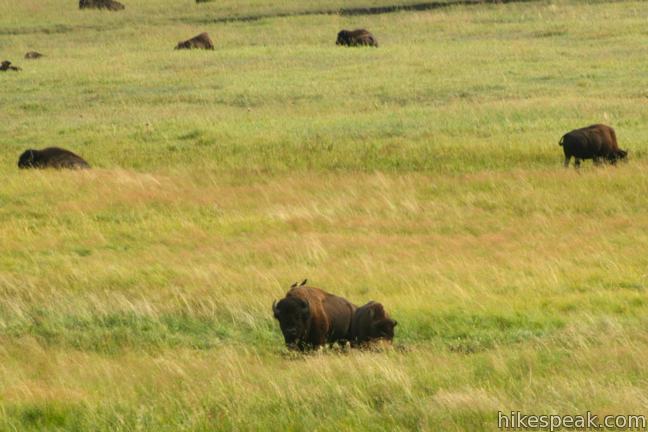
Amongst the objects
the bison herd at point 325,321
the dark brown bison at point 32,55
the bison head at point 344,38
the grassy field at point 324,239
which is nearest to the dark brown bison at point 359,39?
the bison head at point 344,38

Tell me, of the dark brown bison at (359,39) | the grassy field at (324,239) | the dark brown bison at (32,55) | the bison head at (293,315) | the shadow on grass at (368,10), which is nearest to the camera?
the grassy field at (324,239)

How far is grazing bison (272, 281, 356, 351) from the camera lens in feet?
37.8

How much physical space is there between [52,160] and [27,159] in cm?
74

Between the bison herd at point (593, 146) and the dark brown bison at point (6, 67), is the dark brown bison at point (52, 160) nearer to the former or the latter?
the bison herd at point (593, 146)

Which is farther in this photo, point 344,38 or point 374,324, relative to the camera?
point 344,38

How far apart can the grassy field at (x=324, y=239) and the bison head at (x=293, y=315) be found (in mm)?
341

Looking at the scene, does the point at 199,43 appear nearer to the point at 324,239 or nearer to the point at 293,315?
the point at 324,239

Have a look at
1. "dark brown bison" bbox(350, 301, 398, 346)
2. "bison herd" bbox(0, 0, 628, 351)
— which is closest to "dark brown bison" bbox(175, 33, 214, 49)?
"bison herd" bbox(0, 0, 628, 351)

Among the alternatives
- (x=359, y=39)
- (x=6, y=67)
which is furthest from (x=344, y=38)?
(x=6, y=67)

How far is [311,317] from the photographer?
38.2 ft

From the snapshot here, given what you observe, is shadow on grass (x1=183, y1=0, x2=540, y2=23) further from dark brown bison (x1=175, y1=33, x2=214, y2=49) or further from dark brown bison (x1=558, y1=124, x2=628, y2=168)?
dark brown bison (x1=558, y1=124, x2=628, y2=168)

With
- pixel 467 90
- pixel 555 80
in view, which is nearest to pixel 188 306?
pixel 467 90

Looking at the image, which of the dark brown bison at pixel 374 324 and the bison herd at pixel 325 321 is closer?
the bison herd at pixel 325 321

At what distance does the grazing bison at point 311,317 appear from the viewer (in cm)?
1153
